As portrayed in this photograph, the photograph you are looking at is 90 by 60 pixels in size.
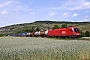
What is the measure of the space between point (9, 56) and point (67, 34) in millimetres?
48017

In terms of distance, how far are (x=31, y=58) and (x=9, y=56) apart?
128cm

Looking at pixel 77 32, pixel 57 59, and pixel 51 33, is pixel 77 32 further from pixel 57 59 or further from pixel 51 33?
pixel 57 59

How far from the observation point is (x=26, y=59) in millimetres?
11852

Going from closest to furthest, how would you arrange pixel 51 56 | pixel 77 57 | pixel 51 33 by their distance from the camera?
1. pixel 51 56
2. pixel 77 57
3. pixel 51 33

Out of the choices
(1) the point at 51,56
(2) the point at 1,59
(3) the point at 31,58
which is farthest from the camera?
(1) the point at 51,56

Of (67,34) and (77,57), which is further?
(67,34)

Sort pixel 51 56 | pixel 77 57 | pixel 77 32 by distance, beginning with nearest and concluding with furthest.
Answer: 1. pixel 51 56
2. pixel 77 57
3. pixel 77 32

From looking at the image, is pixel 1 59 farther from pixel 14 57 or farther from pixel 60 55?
pixel 60 55

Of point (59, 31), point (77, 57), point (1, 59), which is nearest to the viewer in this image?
point (1, 59)

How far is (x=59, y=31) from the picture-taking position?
220 feet

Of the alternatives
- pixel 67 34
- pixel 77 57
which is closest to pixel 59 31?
pixel 67 34

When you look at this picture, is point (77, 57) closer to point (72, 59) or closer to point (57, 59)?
point (72, 59)

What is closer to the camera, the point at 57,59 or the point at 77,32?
the point at 57,59

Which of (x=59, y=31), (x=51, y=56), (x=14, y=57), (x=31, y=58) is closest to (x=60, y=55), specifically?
(x=51, y=56)
